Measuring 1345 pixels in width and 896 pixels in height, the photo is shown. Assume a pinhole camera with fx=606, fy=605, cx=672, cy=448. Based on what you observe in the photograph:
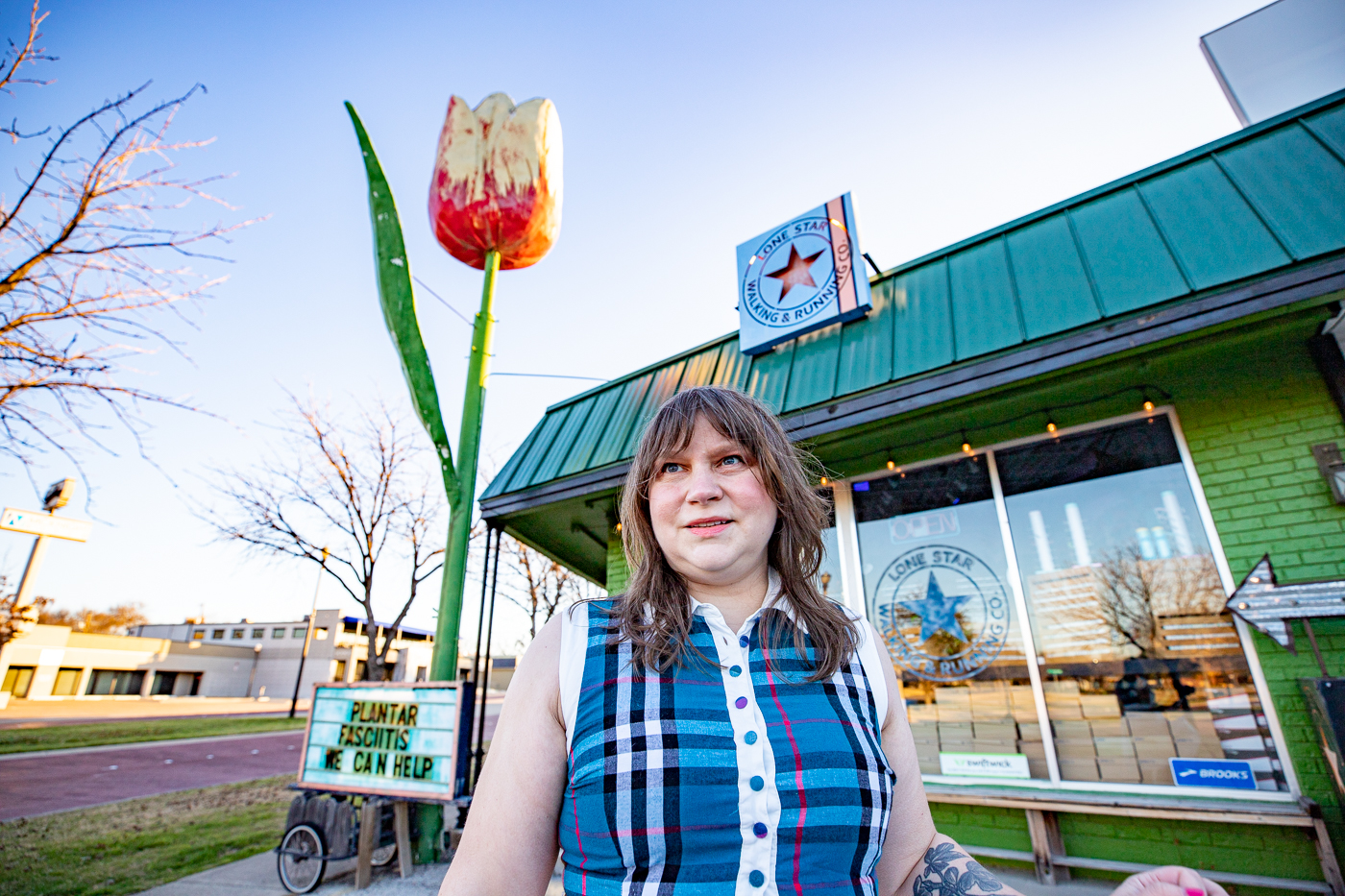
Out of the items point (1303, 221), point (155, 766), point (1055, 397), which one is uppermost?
point (1303, 221)

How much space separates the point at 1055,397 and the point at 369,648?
15144 millimetres

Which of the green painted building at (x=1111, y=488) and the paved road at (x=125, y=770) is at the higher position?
the green painted building at (x=1111, y=488)

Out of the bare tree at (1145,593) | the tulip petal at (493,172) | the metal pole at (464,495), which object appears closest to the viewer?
the bare tree at (1145,593)

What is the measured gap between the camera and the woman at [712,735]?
1.04 meters

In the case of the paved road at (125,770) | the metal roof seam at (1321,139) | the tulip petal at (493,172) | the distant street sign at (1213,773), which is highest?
the tulip petal at (493,172)

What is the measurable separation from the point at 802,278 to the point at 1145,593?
3.63 meters

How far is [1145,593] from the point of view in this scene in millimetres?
4523

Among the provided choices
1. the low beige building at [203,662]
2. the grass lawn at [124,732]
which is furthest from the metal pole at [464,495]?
the low beige building at [203,662]

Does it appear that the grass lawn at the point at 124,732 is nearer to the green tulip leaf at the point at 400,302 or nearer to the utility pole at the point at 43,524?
the utility pole at the point at 43,524

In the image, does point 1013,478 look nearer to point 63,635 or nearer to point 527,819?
point 527,819

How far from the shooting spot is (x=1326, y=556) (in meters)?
3.80

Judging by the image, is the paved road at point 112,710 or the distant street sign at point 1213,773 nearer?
the distant street sign at point 1213,773

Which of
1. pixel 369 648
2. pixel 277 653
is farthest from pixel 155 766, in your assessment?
pixel 277 653

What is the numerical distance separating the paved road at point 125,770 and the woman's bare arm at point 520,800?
10.5 meters
